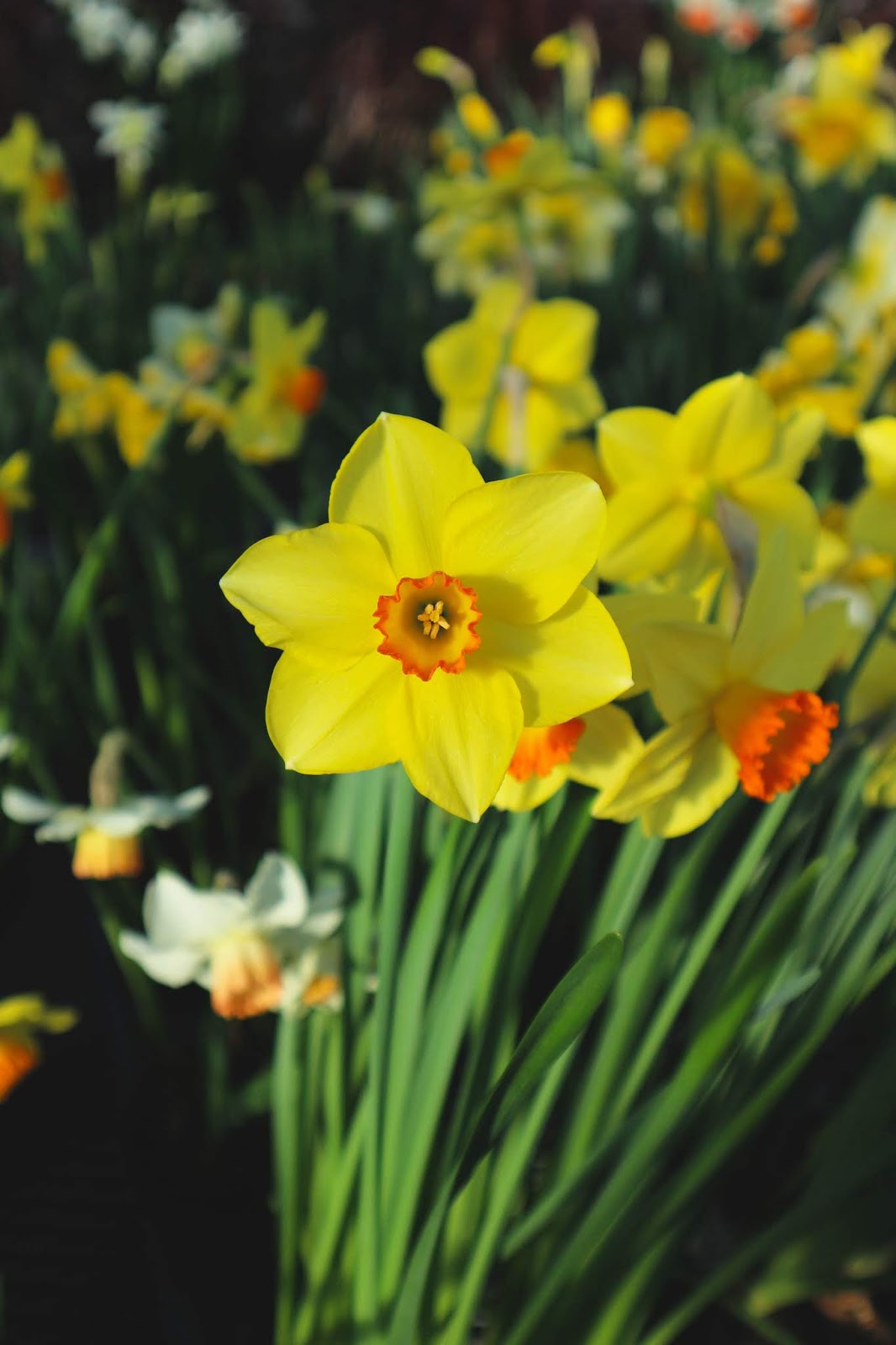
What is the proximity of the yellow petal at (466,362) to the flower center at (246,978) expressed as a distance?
0.77 metres

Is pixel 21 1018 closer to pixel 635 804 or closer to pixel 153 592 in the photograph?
pixel 635 804

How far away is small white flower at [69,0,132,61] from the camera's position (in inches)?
A: 203

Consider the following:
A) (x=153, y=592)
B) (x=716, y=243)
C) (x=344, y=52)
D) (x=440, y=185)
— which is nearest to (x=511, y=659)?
(x=153, y=592)

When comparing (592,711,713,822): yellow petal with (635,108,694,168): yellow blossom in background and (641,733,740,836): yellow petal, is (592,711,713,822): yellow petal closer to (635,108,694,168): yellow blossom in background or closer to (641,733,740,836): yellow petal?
(641,733,740,836): yellow petal

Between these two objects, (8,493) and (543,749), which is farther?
(8,493)

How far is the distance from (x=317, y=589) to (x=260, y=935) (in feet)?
1.80

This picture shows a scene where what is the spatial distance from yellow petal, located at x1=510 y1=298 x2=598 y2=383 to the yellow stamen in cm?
78

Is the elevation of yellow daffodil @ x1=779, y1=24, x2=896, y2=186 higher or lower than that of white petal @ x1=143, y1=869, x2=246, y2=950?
higher

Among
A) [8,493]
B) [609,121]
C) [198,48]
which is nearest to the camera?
[8,493]

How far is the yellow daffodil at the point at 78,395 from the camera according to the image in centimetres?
200

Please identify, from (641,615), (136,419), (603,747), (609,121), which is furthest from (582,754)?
(609,121)

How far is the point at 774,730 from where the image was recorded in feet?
2.76

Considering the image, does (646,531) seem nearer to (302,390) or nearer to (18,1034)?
(18,1034)

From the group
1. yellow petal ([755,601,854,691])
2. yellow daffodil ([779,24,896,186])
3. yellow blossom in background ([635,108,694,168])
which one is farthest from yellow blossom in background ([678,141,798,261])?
yellow petal ([755,601,854,691])
